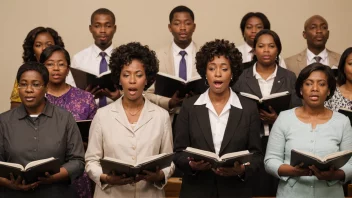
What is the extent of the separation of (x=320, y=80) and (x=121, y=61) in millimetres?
1268

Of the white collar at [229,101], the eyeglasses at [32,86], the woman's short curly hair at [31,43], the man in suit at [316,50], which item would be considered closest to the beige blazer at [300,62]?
the man in suit at [316,50]

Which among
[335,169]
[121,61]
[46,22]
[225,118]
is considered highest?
[46,22]

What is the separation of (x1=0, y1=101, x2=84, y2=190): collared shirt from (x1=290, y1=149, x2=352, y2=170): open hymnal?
1.28 meters

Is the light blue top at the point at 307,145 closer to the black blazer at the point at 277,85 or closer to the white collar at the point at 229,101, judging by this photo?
the white collar at the point at 229,101

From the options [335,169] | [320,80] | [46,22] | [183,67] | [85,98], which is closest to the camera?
[335,169]

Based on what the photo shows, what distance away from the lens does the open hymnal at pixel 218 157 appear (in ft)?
13.1

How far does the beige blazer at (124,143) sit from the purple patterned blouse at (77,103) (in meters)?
0.49

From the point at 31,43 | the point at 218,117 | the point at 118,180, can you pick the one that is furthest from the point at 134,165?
the point at 31,43

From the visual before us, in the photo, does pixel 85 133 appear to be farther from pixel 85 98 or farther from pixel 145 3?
pixel 145 3

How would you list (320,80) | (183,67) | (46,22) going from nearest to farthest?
1. (320,80)
2. (183,67)
3. (46,22)

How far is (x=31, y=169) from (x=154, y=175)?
0.70 metres

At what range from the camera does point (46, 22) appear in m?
6.91

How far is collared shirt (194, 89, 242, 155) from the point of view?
4352 millimetres

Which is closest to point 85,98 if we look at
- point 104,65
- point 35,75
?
point 35,75
